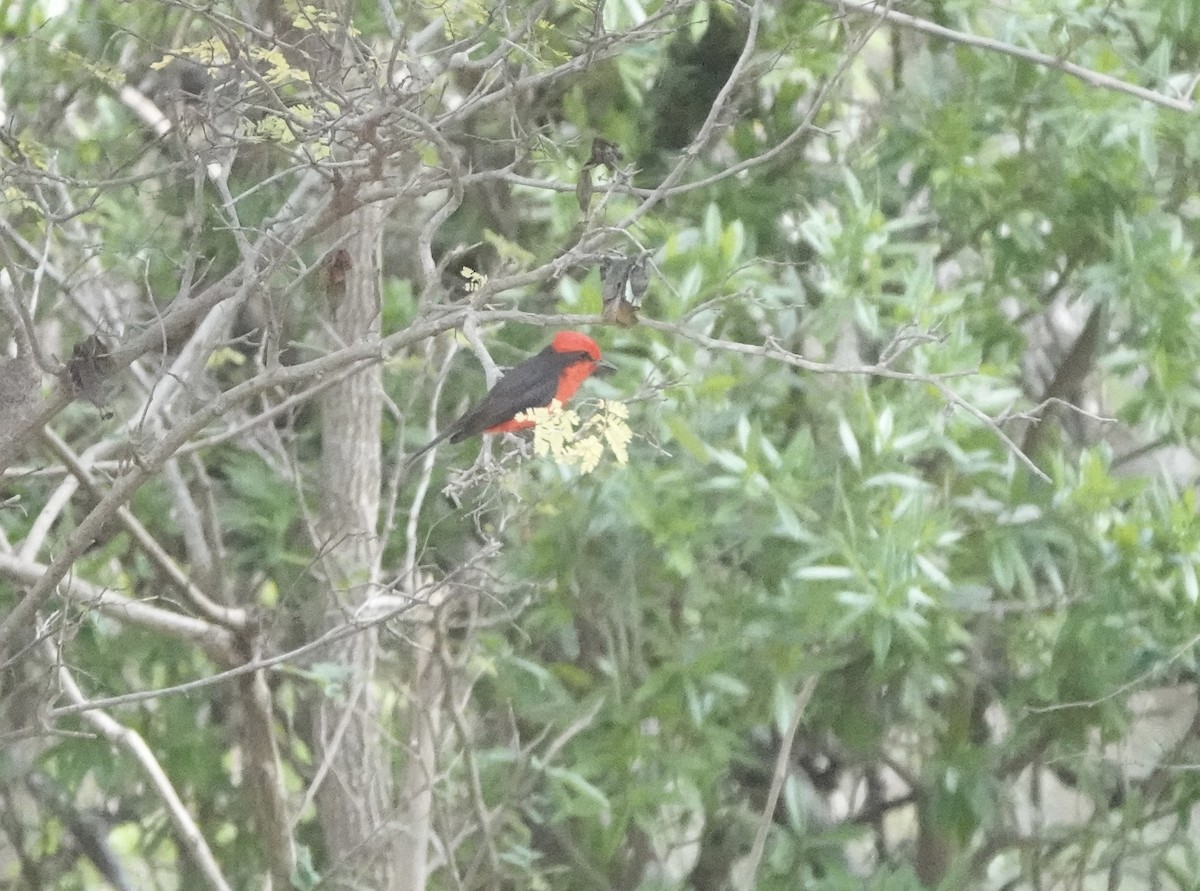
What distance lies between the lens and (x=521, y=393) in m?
2.42

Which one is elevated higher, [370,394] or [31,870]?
[370,394]

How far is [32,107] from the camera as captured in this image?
308cm

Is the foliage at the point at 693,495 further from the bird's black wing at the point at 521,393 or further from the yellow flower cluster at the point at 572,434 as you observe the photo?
the yellow flower cluster at the point at 572,434

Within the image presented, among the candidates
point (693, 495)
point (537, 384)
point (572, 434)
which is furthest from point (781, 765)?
point (572, 434)

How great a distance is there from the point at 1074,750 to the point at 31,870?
2466 millimetres

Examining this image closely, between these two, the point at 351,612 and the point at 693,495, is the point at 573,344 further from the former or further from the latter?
the point at 351,612

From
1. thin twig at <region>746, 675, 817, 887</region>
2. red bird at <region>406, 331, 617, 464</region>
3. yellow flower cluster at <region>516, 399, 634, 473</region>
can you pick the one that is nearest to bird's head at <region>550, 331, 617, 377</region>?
red bird at <region>406, 331, 617, 464</region>

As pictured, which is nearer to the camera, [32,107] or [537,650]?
[32,107]

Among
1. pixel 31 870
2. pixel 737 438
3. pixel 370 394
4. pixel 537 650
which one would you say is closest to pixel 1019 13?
pixel 737 438

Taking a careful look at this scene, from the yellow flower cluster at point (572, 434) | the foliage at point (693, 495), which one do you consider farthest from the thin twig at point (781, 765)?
the yellow flower cluster at point (572, 434)

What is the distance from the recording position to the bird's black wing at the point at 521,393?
2.38m

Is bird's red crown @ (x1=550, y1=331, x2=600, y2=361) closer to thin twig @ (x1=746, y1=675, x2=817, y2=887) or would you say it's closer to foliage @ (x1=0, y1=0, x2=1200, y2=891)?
foliage @ (x1=0, y1=0, x2=1200, y2=891)

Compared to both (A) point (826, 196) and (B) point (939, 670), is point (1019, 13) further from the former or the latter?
(B) point (939, 670)

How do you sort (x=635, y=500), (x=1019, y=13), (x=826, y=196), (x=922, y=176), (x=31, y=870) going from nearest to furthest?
(x=635, y=500), (x=1019, y=13), (x=922, y=176), (x=826, y=196), (x=31, y=870)
